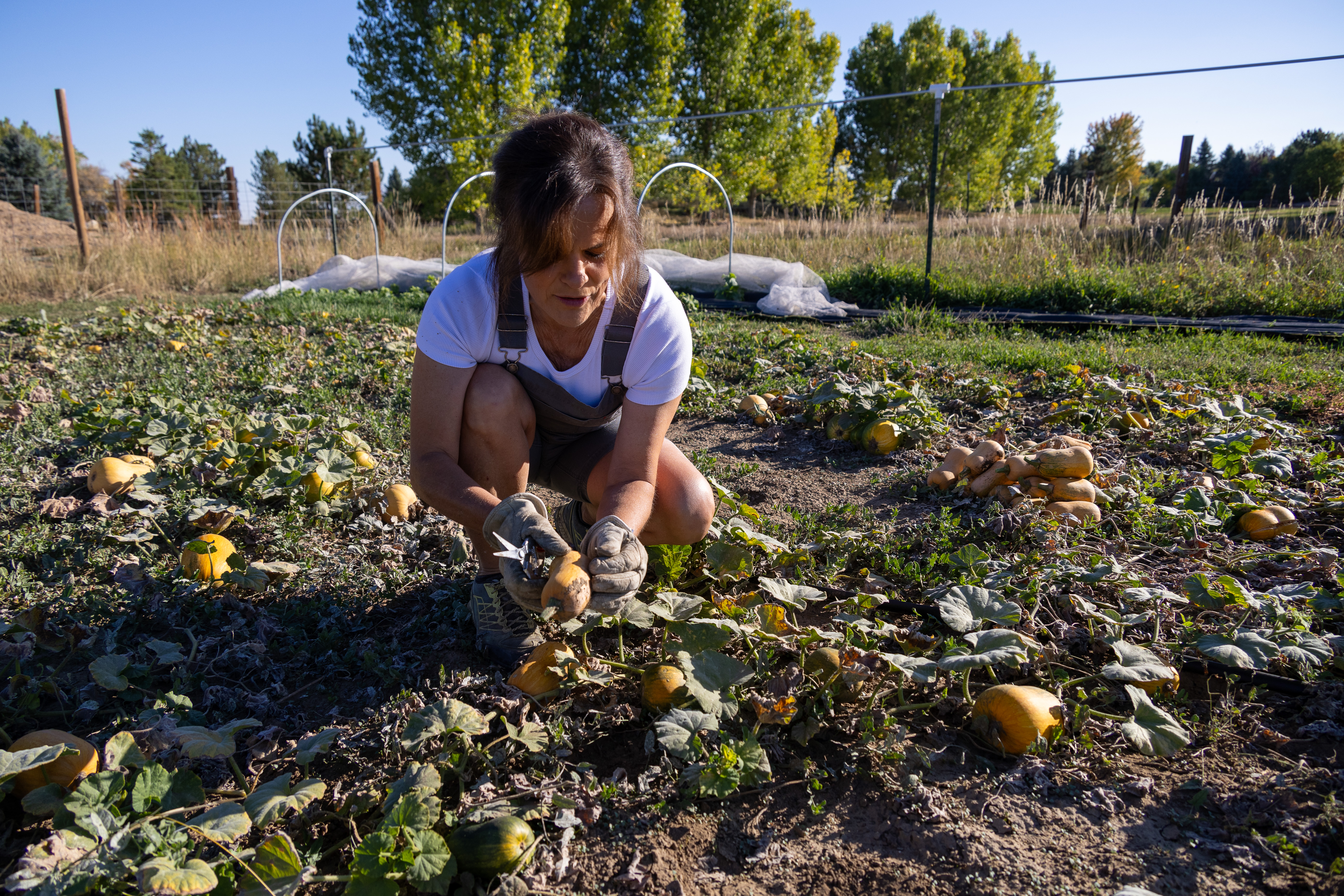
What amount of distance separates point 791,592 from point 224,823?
1.25 meters

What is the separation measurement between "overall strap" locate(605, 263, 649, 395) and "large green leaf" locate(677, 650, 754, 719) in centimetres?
78

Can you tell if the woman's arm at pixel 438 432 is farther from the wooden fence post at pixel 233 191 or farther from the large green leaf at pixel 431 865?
the wooden fence post at pixel 233 191

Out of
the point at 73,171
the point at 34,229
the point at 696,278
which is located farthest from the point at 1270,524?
the point at 34,229

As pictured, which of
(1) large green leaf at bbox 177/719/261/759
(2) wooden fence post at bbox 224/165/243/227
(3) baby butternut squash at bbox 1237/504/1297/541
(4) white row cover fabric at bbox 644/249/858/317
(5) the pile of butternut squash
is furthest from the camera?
(2) wooden fence post at bbox 224/165/243/227

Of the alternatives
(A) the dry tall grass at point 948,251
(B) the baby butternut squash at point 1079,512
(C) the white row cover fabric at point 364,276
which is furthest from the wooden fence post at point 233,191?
(B) the baby butternut squash at point 1079,512

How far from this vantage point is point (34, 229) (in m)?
19.0

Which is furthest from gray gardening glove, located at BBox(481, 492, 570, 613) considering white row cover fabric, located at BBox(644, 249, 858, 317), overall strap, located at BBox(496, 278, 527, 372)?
white row cover fabric, located at BBox(644, 249, 858, 317)

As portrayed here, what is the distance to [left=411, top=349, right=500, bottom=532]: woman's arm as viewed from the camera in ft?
6.27

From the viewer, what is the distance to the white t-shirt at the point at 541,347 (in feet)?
6.37

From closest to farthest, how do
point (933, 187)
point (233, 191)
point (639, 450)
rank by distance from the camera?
point (639, 450), point (933, 187), point (233, 191)

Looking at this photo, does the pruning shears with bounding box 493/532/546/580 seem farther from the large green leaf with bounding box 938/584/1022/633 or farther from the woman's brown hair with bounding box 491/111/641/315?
the large green leaf with bounding box 938/584/1022/633

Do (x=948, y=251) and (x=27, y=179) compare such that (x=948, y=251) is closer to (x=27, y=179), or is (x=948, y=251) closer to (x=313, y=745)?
(x=313, y=745)

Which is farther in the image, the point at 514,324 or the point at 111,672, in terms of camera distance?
the point at 514,324

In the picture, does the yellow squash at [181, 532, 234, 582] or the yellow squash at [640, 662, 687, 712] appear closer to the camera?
the yellow squash at [640, 662, 687, 712]
